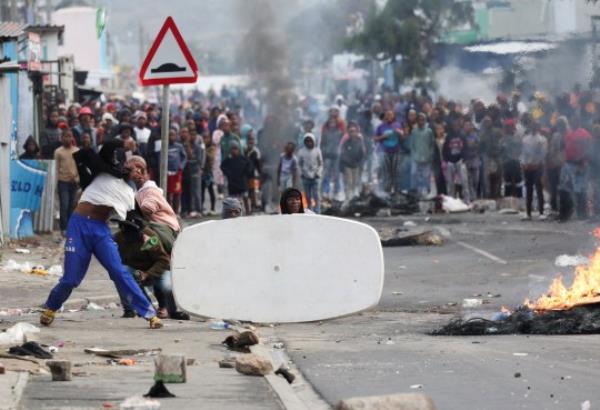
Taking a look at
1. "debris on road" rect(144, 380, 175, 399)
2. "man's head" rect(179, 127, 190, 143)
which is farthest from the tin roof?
"debris on road" rect(144, 380, 175, 399)

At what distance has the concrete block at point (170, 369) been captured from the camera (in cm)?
1018

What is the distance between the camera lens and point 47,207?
2502cm

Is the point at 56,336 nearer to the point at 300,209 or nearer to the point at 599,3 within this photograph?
the point at 300,209

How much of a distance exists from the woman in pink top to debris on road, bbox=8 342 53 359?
3.03m

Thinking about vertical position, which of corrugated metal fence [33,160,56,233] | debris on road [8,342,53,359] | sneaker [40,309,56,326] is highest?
debris on road [8,342,53,359]

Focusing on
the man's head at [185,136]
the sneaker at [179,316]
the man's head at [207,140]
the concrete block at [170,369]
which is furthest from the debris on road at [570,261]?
the man's head at [207,140]

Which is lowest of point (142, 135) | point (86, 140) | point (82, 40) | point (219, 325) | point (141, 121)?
point (219, 325)

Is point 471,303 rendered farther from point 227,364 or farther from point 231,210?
point 227,364

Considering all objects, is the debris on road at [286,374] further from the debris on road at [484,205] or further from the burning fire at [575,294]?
the debris on road at [484,205]

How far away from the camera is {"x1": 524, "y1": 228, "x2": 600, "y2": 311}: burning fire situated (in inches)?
539

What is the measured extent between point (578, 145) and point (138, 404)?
1963cm

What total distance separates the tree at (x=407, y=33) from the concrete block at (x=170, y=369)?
3886 centimetres

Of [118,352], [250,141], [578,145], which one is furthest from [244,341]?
[250,141]

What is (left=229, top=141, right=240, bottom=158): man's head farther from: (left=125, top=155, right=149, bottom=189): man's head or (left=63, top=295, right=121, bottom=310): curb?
(left=125, top=155, right=149, bottom=189): man's head
